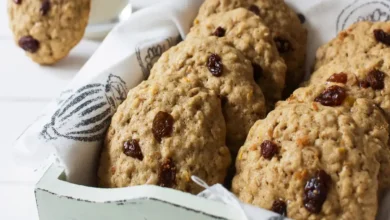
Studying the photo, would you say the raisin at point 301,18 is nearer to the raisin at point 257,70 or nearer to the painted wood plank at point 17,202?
the raisin at point 257,70

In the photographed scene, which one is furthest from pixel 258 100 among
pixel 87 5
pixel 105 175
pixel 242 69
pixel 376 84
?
pixel 87 5

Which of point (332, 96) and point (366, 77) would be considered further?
point (366, 77)

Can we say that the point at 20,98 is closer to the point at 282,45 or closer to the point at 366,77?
the point at 282,45

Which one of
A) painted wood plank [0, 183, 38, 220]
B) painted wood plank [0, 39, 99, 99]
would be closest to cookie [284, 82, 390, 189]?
painted wood plank [0, 183, 38, 220]

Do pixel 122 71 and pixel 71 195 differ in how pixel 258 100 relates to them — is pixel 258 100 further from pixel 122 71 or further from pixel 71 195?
pixel 71 195

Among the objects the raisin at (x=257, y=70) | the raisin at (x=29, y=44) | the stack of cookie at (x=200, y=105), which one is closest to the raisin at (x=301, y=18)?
the stack of cookie at (x=200, y=105)

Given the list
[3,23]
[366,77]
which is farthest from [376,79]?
[3,23]

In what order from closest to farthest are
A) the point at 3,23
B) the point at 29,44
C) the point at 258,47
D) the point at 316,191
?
the point at 316,191
the point at 258,47
the point at 29,44
the point at 3,23
